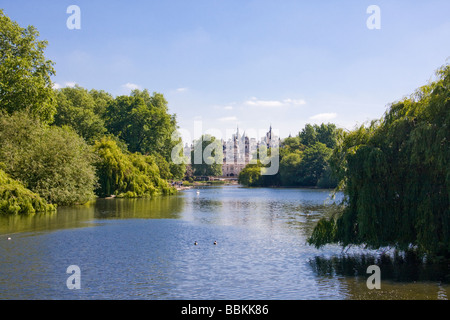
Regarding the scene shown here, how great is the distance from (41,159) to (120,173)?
18601 millimetres

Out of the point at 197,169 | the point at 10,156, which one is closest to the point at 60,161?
the point at 10,156

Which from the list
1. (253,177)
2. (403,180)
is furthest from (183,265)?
(253,177)

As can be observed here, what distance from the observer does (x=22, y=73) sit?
43.0 m

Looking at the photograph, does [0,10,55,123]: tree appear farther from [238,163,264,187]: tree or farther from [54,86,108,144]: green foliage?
[238,163,264,187]: tree

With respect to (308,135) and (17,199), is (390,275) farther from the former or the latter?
(308,135)

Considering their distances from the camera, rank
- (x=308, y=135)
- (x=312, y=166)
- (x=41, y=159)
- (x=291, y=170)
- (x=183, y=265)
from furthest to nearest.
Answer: (x=308, y=135) → (x=291, y=170) → (x=312, y=166) → (x=41, y=159) → (x=183, y=265)

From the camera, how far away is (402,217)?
56.7ft

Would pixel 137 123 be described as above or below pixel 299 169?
above

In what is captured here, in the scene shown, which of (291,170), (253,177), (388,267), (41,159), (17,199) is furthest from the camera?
(253,177)

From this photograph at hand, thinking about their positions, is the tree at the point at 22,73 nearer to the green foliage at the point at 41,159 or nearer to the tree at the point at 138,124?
the green foliage at the point at 41,159

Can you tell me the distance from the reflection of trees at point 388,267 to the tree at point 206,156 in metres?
135

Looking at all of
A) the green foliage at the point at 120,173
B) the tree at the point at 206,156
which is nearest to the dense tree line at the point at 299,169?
the tree at the point at 206,156
